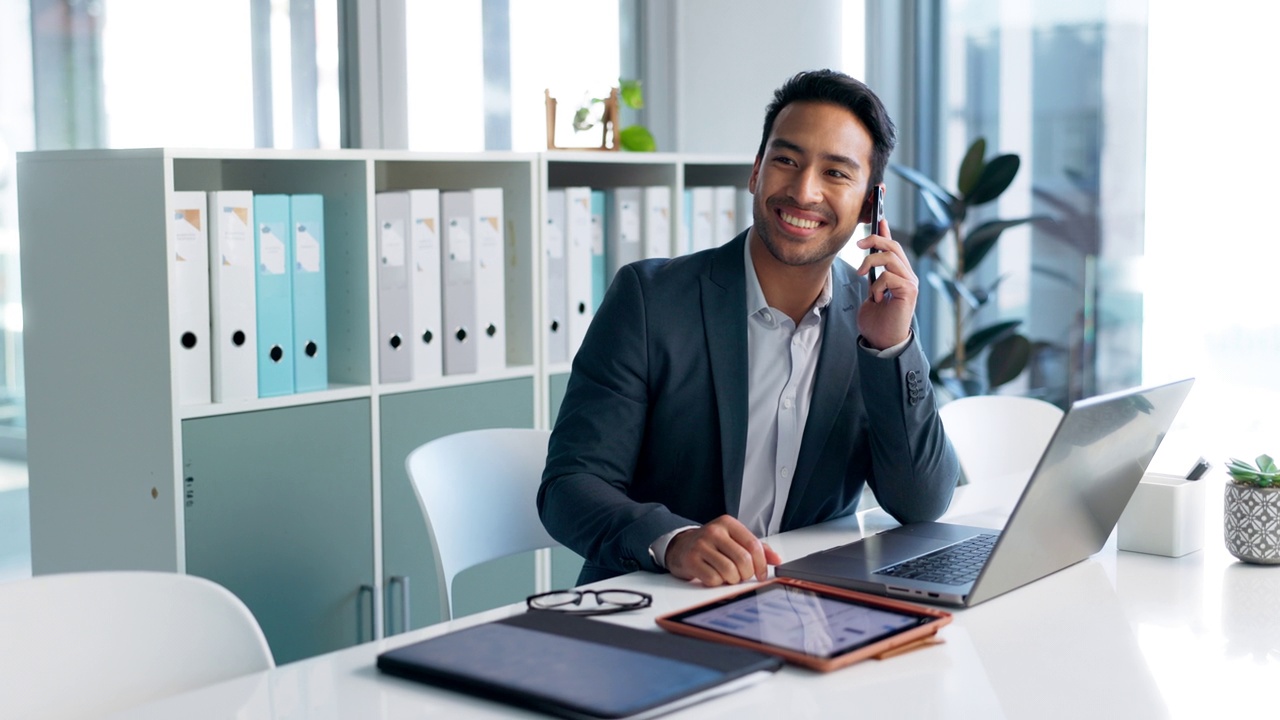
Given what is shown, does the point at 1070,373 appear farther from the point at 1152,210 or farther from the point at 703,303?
the point at 703,303

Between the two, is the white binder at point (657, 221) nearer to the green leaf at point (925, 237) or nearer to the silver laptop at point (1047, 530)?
the green leaf at point (925, 237)

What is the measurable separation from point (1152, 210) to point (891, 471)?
2271 millimetres

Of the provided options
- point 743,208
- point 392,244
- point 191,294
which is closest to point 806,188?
point 392,244

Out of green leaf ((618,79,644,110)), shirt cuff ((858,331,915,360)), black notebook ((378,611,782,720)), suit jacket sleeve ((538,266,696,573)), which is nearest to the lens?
black notebook ((378,611,782,720))

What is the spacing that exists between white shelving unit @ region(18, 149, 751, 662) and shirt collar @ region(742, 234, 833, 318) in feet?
3.10

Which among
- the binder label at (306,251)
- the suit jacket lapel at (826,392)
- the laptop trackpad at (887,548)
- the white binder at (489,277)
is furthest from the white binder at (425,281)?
the laptop trackpad at (887,548)

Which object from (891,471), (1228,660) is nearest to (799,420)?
(891,471)

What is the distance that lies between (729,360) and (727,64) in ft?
7.83

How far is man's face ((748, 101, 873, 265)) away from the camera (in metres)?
2.01

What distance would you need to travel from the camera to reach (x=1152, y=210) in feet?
12.4

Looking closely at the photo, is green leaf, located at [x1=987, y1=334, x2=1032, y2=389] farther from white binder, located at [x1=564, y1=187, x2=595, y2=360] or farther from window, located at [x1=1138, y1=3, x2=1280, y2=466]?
white binder, located at [x1=564, y1=187, x2=595, y2=360]

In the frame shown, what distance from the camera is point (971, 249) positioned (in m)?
3.79

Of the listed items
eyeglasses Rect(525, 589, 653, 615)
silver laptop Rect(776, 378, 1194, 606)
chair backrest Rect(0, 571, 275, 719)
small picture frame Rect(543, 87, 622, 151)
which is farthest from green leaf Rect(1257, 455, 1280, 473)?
small picture frame Rect(543, 87, 622, 151)

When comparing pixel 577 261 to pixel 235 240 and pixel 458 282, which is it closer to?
pixel 458 282
